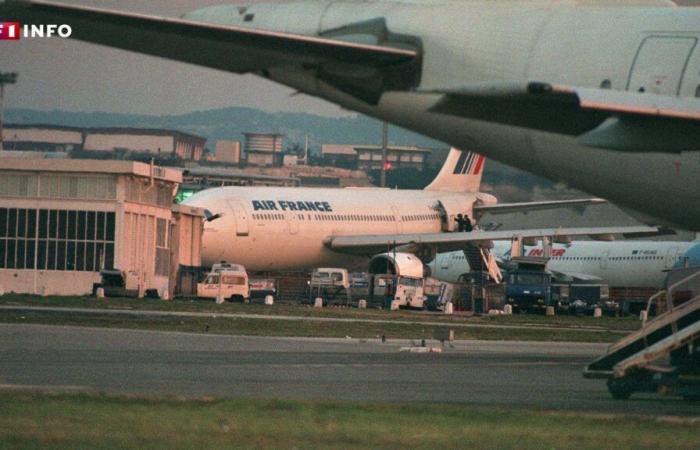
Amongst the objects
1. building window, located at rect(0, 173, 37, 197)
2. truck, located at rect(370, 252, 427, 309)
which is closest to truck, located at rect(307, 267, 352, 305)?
truck, located at rect(370, 252, 427, 309)

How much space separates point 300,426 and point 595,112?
533 centimetres

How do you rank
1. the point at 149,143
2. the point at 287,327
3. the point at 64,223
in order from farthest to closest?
the point at 149,143
the point at 64,223
the point at 287,327

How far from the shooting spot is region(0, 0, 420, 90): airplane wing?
56.7ft

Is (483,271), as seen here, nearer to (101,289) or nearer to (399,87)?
(101,289)

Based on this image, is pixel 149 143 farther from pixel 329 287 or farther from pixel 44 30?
pixel 44 30

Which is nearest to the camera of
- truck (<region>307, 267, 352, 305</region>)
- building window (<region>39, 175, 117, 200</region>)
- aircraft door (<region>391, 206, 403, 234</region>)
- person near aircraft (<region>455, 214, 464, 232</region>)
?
building window (<region>39, 175, 117, 200</region>)

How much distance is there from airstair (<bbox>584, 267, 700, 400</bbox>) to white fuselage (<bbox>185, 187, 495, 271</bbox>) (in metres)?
50.3

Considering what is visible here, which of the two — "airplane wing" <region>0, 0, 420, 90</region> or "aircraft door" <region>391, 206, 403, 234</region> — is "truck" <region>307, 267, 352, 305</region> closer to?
"aircraft door" <region>391, 206, 403, 234</region>

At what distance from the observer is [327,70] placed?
20.0 meters

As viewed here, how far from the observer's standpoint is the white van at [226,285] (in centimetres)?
6444

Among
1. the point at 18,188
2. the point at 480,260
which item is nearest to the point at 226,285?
the point at 18,188

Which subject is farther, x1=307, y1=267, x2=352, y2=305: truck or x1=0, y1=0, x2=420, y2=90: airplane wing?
x1=307, y1=267, x2=352, y2=305: truck

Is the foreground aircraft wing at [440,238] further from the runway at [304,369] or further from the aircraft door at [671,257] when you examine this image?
the runway at [304,369]

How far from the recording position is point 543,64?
20.7m
